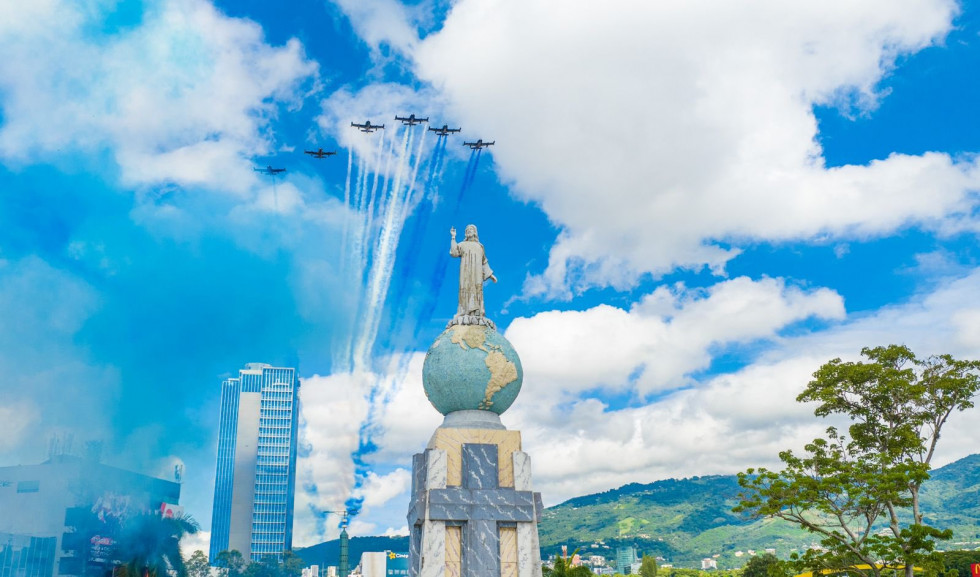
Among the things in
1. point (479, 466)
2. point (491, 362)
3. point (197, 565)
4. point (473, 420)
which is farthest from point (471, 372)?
point (197, 565)

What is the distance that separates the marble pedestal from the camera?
16672 mm

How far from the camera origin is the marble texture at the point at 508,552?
16.8 meters

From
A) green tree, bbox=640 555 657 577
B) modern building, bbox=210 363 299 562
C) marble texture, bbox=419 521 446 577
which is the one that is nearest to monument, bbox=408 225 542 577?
marble texture, bbox=419 521 446 577

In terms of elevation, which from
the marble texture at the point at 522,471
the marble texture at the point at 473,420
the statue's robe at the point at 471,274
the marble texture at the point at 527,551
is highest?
the statue's robe at the point at 471,274

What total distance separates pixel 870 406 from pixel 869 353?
1853 millimetres

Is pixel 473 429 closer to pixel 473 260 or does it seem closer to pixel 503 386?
pixel 503 386

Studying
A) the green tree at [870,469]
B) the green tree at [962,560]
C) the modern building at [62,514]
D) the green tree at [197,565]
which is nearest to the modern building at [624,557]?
the green tree at [197,565]

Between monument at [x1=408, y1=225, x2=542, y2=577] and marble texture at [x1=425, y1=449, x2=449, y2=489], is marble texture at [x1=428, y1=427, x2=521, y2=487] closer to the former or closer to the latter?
monument at [x1=408, y1=225, x2=542, y2=577]

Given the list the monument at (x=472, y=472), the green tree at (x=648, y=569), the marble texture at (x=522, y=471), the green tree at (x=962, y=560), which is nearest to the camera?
the monument at (x=472, y=472)

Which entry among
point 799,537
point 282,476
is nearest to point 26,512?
point 282,476

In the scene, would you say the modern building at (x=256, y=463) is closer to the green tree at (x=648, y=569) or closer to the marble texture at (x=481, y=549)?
the green tree at (x=648, y=569)

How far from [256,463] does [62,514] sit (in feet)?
289

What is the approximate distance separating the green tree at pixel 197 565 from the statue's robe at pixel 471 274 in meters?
60.7

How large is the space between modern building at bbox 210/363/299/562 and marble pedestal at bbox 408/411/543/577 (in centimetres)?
13586
